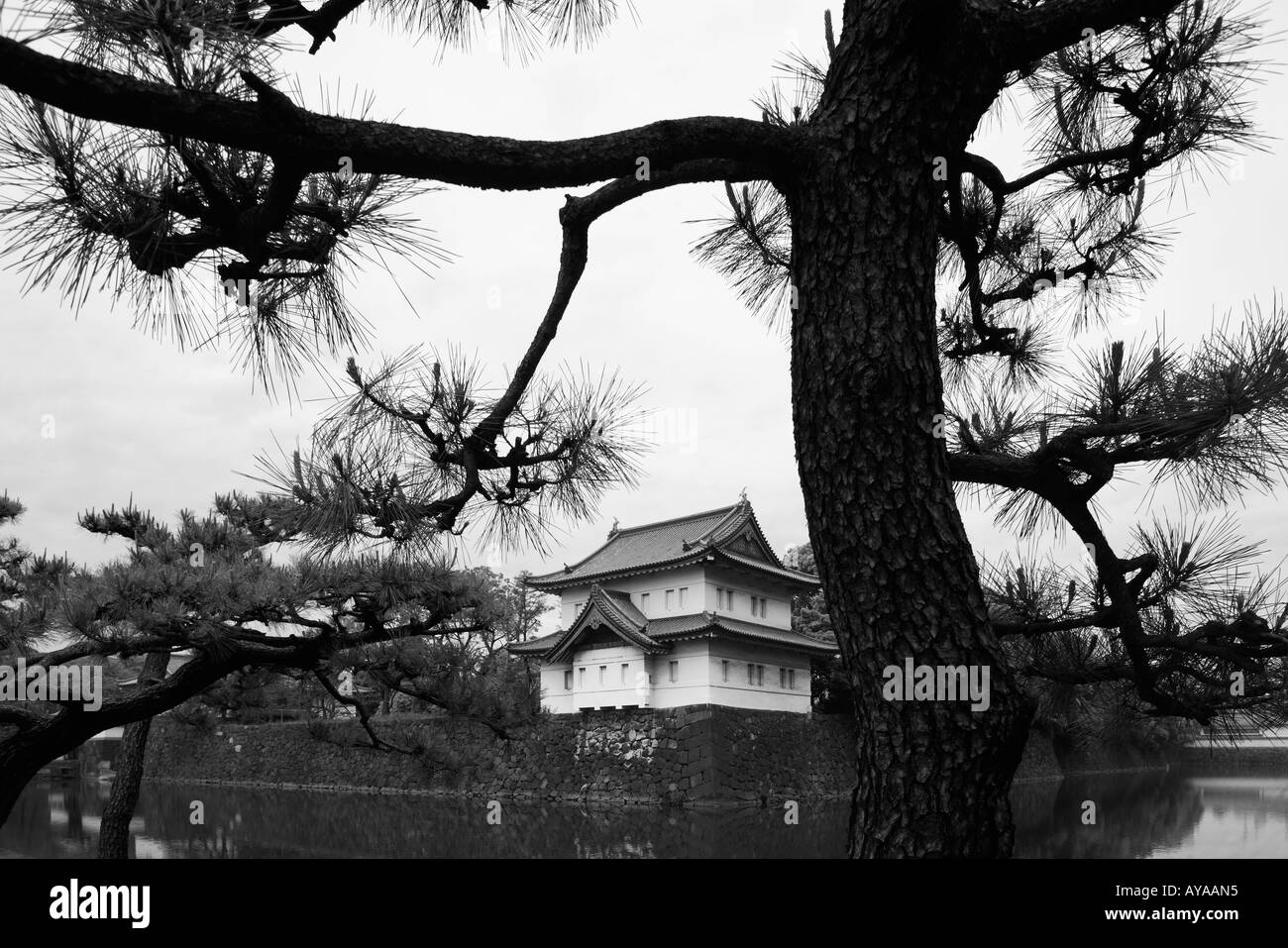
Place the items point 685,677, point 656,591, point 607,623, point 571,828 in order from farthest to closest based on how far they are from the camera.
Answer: point 656,591 < point 607,623 < point 685,677 < point 571,828

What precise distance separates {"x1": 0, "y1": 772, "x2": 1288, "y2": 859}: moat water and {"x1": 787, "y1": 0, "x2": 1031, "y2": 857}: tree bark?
6701mm

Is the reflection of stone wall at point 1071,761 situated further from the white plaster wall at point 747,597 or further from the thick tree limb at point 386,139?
the thick tree limb at point 386,139

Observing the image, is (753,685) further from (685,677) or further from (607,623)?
(607,623)

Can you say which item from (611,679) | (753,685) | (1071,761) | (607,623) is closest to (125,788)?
(607,623)

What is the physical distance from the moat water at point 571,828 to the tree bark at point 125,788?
283 cm

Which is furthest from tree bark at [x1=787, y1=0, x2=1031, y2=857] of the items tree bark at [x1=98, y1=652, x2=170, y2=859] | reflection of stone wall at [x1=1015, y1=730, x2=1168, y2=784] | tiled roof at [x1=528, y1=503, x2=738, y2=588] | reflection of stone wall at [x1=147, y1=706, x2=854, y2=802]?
reflection of stone wall at [x1=1015, y1=730, x2=1168, y2=784]

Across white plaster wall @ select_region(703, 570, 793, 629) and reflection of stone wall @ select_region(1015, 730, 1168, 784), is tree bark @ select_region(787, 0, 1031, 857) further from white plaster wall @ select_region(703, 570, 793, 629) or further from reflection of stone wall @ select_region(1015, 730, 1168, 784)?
reflection of stone wall @ select_region(1015, 730, 1168, 784)

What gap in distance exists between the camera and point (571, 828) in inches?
472

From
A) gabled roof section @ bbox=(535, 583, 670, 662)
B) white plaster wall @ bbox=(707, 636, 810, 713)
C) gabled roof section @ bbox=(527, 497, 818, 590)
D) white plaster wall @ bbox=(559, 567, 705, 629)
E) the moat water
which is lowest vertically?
the moat water

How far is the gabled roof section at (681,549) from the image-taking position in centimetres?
1625

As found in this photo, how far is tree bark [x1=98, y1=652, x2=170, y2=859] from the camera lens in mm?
5086

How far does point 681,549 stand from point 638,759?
3892 millimetres

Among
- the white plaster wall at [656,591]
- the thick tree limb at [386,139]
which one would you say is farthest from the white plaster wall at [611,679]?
the thick tree limb at [386,139]
